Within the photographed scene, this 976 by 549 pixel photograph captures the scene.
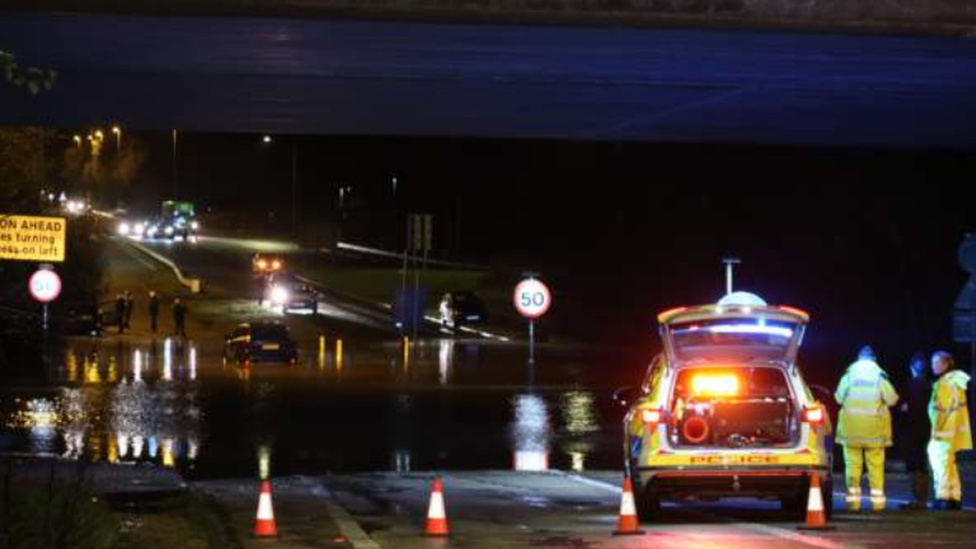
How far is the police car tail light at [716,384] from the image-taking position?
46.7 ft

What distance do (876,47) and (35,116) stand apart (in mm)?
13196

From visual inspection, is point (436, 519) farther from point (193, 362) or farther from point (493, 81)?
point (193, 362)

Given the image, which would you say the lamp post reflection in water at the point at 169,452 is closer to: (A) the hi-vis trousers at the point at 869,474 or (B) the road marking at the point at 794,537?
(A) the hi-vis trousers at the point at 869,474

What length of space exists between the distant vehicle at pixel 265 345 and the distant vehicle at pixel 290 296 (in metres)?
Answer: 18.8

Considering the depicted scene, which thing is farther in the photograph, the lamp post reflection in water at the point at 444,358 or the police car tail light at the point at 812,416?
the lamp post reflection in water at the point at 444,358

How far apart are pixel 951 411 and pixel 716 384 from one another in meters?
2.99

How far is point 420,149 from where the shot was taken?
5079 inches

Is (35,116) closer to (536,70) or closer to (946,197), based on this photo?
(536,70)

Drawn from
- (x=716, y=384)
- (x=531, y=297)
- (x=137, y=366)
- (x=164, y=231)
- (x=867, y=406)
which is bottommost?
(x=867, y=406)

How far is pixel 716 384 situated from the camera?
1427 centimetres

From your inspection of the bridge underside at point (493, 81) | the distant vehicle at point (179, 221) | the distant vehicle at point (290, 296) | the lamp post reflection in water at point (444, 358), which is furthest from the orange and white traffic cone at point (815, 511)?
the distant vehicle at point (179, 221)

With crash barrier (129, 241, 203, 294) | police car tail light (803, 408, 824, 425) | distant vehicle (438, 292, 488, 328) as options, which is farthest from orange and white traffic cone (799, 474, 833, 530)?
crash barrier (129, 241, 203, 294)

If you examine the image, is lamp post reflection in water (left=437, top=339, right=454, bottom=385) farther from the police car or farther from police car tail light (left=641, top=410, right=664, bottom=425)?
police car tail light (left=641, top=410, right=664, bottom=425)

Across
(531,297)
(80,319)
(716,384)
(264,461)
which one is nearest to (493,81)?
(716,384)
